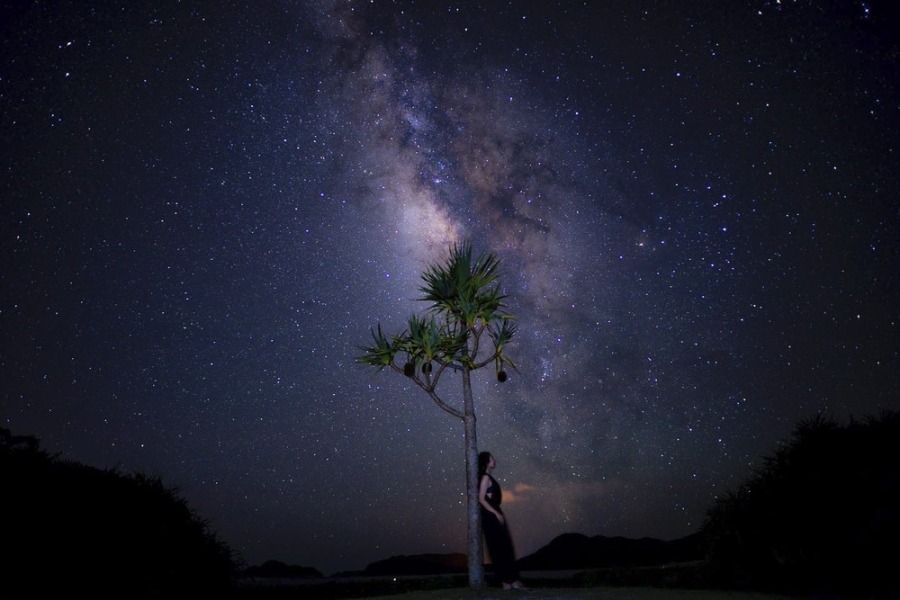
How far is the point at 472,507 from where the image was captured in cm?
1213

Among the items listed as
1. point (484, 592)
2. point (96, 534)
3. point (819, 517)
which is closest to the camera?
point (96, 534)

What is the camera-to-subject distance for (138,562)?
769 centimetres

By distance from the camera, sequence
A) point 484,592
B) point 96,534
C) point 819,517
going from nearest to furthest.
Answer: point 96,534, point 819,517, point 484,592

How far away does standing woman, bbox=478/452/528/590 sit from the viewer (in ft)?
38.0

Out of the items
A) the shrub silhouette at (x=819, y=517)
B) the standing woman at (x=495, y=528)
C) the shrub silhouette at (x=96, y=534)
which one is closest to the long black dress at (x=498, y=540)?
the standing woman at (x=495, y=528)

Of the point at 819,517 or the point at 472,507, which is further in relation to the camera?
the point at 472,507

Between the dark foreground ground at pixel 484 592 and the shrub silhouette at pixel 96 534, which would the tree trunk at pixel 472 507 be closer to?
the dark foreground ground at pixel 484 592

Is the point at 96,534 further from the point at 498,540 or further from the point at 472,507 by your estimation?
the point at 498,540

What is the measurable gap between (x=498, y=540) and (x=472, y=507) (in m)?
0.84

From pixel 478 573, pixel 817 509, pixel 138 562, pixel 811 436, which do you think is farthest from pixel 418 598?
pixel 811 436

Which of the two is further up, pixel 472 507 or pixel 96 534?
pixel 472 507

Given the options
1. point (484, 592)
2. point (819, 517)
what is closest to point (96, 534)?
point (484, 592)

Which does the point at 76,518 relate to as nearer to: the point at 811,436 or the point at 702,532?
the point at 702,532

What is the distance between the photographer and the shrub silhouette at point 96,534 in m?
6.55
